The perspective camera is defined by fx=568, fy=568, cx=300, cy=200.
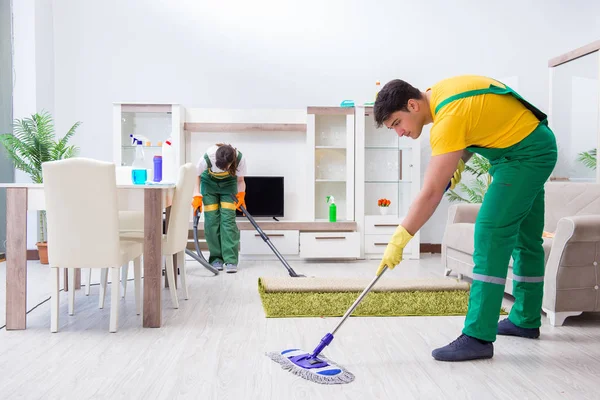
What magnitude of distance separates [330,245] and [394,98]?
3.36 meters

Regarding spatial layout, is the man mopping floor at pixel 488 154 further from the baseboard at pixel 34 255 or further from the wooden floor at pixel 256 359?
the baseboard at pixel 34 255

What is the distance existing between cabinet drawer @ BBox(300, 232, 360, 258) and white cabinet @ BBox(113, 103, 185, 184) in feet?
4.77

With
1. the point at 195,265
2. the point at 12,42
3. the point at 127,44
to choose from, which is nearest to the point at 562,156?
the point at 195,265

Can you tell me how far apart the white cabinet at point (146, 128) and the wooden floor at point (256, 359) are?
7.78 ft

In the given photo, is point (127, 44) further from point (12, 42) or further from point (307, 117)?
point (307, 117)

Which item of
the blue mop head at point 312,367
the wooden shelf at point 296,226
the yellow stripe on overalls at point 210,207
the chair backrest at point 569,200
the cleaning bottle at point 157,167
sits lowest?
the blue mop head at point 312,367

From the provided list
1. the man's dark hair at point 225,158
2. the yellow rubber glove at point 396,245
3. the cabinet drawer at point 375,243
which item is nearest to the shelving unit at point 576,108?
the cabinet drawer at point 375,243

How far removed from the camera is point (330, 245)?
545cm

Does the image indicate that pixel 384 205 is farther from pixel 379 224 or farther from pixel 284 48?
pixel 284 48

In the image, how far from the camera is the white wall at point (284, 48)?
18.7ft

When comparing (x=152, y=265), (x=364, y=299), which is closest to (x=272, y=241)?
(x=364, y=299)

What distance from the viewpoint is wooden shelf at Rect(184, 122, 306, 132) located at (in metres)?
5.61

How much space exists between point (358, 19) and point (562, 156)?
2460 millimetres

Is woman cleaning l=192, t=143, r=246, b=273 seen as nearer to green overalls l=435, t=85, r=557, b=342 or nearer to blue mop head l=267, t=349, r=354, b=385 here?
blue mop head l=267, t=349, r=354, b=385
